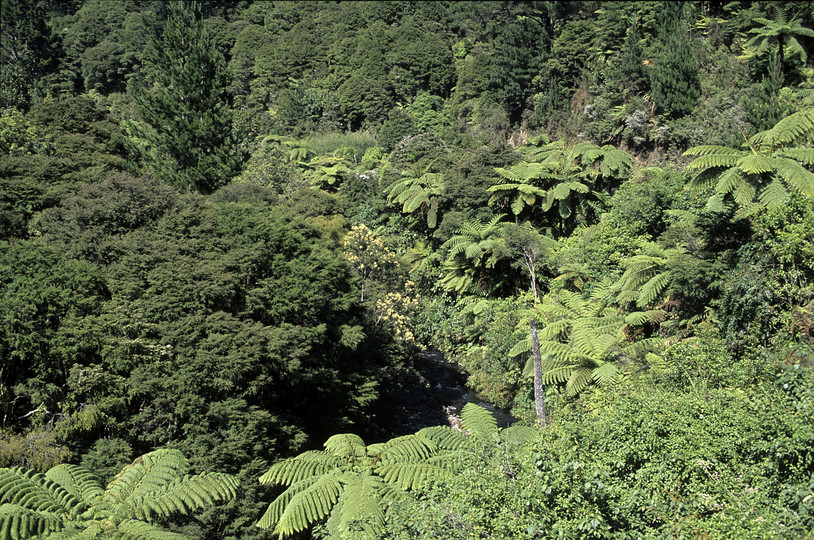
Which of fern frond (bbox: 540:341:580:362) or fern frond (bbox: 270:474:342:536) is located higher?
fern frond (bbox: 270:474:342:536)

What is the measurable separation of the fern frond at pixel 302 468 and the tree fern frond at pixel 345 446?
0.35 ft

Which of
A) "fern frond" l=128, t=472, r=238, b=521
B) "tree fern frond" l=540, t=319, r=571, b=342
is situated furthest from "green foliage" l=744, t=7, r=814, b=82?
"fern frond" l=128, t=472, r=238, b=521

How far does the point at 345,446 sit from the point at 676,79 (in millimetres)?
20867

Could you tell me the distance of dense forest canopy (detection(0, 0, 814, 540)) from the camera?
501cm

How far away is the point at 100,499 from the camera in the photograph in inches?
206

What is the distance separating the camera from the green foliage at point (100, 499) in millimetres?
4336

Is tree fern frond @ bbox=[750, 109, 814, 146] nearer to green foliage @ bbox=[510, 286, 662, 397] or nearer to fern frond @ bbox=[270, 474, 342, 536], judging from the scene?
green foliage @ bbox=[510, 286, 662, 397]

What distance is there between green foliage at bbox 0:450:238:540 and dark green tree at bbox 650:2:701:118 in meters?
21.8

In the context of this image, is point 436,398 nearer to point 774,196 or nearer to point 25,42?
point 774,196

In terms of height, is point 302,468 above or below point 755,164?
below

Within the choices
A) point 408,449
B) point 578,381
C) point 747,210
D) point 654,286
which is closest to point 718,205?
point 747,210

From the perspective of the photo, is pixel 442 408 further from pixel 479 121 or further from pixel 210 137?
pixel 479 121

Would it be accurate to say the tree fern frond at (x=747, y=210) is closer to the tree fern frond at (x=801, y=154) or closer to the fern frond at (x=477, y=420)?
the tree fern frond at (x=801, y=154)

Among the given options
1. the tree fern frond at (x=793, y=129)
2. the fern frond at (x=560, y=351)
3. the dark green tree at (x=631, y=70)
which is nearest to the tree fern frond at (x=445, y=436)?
the fern frond at (x=560, y=351)
